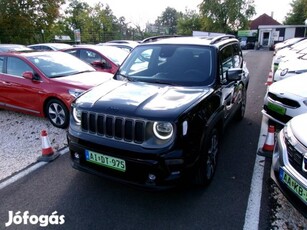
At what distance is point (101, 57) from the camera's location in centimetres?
816

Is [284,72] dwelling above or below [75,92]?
above

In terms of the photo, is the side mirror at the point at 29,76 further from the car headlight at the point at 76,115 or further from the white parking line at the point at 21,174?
the car headlight at the point at 76,115

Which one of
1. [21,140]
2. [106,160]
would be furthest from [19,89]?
[106,160]

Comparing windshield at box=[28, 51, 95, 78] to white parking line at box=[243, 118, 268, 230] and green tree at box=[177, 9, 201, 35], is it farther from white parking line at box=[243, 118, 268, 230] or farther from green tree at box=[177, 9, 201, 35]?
green tree at box=[177, 9, 201, 35]

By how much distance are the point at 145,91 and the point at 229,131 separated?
2.67 meters

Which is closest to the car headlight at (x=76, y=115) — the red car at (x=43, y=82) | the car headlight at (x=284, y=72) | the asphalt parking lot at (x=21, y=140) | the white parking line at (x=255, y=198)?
the asphalt parking lot at (x=21, y=140)

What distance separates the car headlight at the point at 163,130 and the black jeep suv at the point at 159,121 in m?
0.01

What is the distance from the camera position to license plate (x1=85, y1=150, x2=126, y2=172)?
9.15 ft

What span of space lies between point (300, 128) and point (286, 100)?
1.95m

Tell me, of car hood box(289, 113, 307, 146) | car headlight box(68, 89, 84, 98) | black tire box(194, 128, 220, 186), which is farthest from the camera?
car headlight box(68, 89, 84, 98)

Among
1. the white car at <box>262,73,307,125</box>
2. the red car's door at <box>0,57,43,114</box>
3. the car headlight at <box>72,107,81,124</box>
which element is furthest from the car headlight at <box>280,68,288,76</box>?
the red car's door at <box>0,57,43,114</box>

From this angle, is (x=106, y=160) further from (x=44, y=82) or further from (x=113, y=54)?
(x=113, y=54)

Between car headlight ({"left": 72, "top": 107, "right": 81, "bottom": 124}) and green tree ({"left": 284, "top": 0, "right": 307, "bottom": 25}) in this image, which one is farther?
green tree ({"left": 284, "top": 0, "right": 307, "bottom": 25})

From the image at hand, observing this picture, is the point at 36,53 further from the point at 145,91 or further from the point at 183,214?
the point at 183,214
